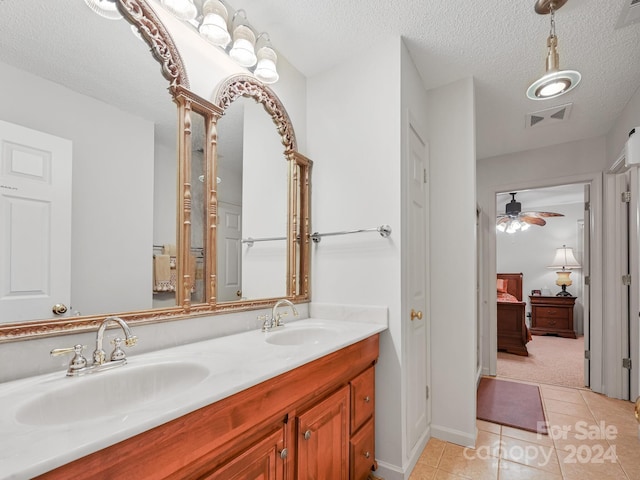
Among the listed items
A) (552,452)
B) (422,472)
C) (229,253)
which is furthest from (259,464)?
(552,452)

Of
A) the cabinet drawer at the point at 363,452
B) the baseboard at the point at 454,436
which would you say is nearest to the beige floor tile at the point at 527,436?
the baseboard at the point at 454,436

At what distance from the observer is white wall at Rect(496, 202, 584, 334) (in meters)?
5.81

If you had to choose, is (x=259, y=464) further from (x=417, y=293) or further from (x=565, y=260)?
(x=565, y=260)

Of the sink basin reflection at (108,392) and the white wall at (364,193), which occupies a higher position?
the white wall at (364,193)

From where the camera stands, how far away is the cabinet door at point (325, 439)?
1182 mm

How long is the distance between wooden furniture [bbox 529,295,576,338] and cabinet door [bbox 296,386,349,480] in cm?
547

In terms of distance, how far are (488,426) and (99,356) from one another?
2515 millimetres

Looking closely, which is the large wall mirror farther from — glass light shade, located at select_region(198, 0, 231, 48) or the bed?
the bed

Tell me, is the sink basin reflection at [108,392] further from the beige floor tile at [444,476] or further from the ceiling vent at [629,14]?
the ceiling vent at [629,14]

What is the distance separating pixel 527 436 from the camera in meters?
2.21

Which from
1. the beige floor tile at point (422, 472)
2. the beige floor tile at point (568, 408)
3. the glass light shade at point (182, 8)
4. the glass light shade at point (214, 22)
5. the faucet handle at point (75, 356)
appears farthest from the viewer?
the beige floor tile at point (568, 408)

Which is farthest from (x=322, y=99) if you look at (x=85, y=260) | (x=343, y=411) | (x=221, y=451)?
(x=221, y=451)

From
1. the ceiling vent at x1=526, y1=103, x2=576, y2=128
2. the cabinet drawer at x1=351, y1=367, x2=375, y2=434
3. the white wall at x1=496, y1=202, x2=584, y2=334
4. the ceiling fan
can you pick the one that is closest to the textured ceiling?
the ceiling vent at x1=526, y1=103, x2=576, y2=128

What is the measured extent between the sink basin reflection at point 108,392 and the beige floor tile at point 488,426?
218cm
